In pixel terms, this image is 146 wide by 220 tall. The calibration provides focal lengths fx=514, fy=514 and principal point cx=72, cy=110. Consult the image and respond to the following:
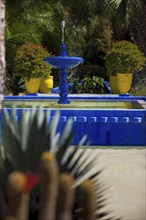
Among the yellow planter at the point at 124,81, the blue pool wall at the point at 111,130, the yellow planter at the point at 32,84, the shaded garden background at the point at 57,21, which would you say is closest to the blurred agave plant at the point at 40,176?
the blue pool wall at the point at 111,130

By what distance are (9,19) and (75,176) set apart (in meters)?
13.9

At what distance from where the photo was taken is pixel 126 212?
15.7 feet

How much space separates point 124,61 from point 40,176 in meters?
11.8

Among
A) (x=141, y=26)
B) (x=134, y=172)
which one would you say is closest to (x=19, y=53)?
(x=141, y=26)

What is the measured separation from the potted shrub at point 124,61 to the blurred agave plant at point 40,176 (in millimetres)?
10935

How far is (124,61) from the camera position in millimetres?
14219

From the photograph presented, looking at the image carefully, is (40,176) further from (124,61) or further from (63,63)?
(124,61)

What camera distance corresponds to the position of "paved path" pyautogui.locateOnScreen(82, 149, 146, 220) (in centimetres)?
486

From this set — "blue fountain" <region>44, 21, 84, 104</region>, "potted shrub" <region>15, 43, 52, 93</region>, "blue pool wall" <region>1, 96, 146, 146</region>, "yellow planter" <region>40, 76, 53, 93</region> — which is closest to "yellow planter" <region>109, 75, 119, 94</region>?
"yellow planter" <region>40, 76, 53, 93</region>

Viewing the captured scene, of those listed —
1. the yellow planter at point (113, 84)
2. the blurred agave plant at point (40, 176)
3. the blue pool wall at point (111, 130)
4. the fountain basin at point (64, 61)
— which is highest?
the blurred agave plant at point (40, 176)

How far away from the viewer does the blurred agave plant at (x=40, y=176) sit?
2365 mm

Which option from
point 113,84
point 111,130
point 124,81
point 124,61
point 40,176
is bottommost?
point 113,84

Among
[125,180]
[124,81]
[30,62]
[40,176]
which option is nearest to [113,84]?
[124,81]

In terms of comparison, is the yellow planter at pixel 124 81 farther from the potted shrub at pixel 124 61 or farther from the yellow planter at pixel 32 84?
the yellow planter at pixel 32 84
